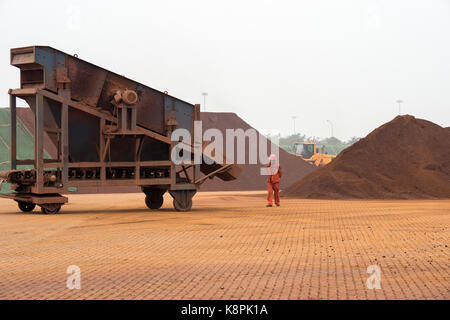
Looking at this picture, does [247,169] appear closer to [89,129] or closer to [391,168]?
[391,168]

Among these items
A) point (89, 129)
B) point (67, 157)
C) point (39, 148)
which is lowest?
point (67, 157)

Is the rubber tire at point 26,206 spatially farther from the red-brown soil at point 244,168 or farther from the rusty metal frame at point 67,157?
the red-brown soil at point 244,168

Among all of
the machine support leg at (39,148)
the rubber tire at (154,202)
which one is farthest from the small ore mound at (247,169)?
the machine support leg at (39,148)

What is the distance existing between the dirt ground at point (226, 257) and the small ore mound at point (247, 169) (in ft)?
86.7

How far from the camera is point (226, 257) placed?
8.91 meters

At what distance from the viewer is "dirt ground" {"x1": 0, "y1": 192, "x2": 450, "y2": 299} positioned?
6551 millimetres

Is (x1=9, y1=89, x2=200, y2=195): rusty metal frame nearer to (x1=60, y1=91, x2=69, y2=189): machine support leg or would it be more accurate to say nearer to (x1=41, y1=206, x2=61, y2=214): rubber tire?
(x1=60, y1=91, x2=69, y2=189): machine support leg

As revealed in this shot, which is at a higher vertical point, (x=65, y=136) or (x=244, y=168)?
(x=65, y=136)

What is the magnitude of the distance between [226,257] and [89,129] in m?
9.18

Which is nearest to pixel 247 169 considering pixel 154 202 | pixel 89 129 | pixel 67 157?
pixel 154 202

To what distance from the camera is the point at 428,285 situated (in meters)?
6.75

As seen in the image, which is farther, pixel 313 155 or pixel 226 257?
pixel 313 155

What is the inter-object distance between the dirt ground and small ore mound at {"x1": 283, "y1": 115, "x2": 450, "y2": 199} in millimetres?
12228

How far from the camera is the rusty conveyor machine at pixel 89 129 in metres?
16.3
